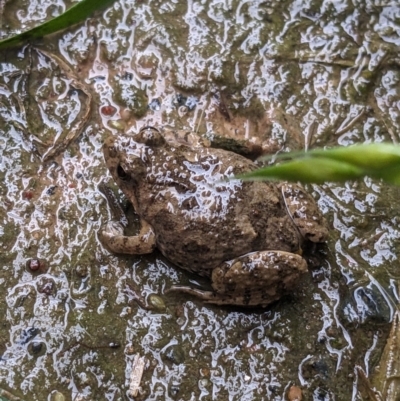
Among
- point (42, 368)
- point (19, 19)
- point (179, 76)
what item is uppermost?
point (19, 19)

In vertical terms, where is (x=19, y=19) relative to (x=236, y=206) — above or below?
above

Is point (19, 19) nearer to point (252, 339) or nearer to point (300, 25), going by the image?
point (300, 25)

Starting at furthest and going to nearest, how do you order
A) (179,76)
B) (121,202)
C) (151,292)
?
(179,76) < (121,202) < (151,292)

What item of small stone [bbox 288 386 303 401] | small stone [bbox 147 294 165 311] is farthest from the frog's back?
small stone [bbox 288 386 303 401]

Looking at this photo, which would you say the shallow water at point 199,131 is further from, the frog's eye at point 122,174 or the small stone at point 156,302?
the frog's eye at point 122,174

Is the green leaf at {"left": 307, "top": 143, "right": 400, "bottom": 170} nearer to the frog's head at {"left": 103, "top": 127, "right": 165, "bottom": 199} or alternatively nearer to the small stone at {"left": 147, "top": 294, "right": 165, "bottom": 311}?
the frog's head at {"left": 103, "top": 127, "right": 165, "bottom": 199}

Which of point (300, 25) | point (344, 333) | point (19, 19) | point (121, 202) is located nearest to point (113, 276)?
point (121, 202)

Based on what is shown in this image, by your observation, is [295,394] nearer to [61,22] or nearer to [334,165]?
[334,165]
